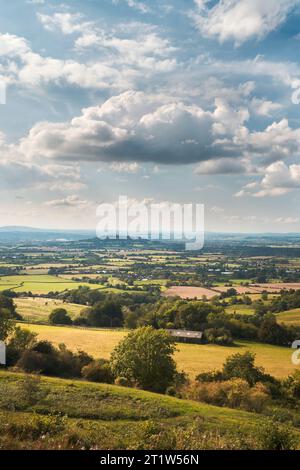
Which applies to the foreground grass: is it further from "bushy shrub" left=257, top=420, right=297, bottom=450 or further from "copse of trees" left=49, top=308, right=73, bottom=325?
"copse of trees" left=49, top=308, right=73, bottom=325

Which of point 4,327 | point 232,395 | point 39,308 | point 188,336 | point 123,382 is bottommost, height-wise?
point 188,336

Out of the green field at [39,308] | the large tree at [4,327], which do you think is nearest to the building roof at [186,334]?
the green field at [39,308]

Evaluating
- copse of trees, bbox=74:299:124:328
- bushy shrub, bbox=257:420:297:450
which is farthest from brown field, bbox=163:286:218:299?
bushy shrub, bbox=257:420:297:450

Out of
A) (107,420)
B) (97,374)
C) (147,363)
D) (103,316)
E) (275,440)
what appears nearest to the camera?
(275,440)

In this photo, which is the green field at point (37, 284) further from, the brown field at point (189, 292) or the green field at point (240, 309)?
the green field at point (240, 309)

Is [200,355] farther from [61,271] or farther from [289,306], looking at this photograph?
[61,271]

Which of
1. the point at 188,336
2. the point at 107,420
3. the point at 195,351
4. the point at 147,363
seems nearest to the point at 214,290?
the point at 188,336

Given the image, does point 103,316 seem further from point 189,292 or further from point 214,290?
point 214,290

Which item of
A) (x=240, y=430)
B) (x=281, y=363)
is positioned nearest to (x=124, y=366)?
(x=240, y=430)
